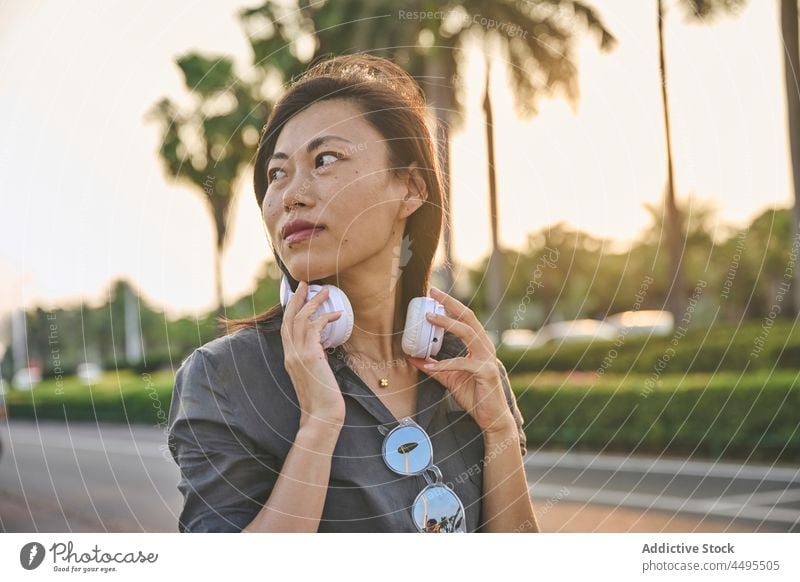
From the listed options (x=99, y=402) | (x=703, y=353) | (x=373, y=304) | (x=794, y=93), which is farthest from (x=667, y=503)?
(x=99, y=402)

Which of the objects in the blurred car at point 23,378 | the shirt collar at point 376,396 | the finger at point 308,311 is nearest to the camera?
the finger at point 308,311

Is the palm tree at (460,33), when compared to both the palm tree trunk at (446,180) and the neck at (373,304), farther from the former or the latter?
the neck at (373,304)

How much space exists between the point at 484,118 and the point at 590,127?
1.32ft

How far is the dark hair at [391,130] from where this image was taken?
1.85 meters

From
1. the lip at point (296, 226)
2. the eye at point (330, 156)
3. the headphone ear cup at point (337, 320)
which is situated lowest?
the headphone ear cup at point (337, 320)

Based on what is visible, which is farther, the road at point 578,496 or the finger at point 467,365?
the road at point 578,496

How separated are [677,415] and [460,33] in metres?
5.92

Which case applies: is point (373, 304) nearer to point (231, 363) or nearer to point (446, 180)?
point (231, 363)

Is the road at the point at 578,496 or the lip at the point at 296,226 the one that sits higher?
the lip at the point at 296,226

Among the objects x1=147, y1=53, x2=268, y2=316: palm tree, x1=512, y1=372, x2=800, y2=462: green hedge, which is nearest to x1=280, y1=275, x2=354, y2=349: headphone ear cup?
x1=147, y1=53, x2=268, y2=316: palm tree

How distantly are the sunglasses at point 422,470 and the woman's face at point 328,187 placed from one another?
1.15ft

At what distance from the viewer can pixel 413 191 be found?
198 cm

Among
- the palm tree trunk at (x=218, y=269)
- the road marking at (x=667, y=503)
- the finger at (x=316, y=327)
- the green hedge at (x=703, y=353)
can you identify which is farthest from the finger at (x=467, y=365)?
the green hedge at (x=703, y=353)

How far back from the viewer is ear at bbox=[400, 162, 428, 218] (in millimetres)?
1951
